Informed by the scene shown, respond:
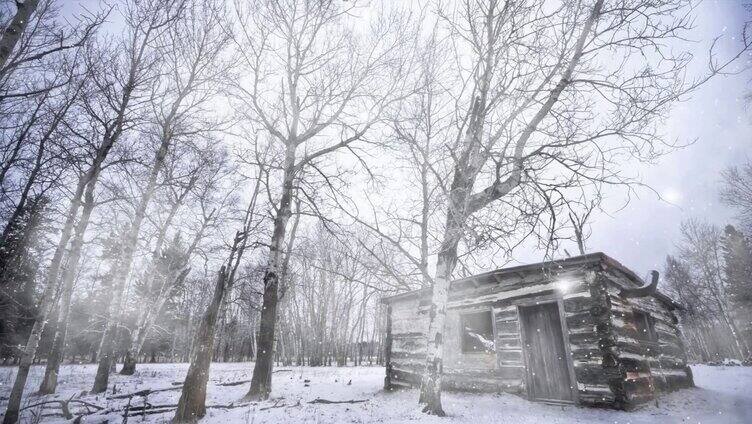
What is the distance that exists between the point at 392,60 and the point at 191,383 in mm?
9883

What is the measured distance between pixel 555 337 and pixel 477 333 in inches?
98.4

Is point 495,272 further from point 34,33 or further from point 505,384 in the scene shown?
point 34,33

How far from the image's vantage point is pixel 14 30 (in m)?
4.54

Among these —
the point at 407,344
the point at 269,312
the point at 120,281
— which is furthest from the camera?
the point at 407,344

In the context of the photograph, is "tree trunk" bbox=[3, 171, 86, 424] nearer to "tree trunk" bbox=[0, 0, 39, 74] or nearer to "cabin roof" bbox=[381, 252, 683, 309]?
"tree trunk" bbox=[0, 0, 39, 74]

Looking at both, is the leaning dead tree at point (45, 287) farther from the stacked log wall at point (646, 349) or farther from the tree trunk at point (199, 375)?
the stacked log wall at point (646, 349)

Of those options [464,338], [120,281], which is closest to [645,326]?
[464,338]

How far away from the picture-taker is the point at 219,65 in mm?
12141

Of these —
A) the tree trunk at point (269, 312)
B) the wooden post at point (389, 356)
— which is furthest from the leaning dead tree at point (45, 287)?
the wooden post at point (389, 356)

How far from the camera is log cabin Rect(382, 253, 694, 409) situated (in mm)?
8570

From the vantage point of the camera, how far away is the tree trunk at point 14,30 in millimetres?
4406

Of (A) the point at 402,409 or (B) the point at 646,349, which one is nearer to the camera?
(A) the point at 402,409

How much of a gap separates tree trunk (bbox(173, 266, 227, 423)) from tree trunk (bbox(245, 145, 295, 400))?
6.44 ft

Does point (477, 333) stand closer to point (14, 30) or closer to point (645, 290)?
point (645, 290)
